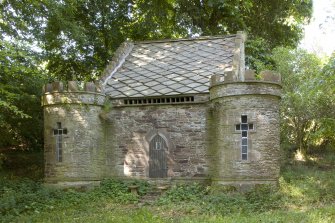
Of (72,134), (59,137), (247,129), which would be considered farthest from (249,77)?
(59,137)

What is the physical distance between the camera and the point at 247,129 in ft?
46.1

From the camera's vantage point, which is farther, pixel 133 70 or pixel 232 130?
pixel 133 70

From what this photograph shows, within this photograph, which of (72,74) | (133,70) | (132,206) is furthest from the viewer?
(72,74)

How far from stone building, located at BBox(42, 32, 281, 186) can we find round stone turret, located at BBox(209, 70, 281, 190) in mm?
33

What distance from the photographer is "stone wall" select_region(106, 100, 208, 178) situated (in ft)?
49.1

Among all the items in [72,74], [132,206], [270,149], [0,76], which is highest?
[72,74]

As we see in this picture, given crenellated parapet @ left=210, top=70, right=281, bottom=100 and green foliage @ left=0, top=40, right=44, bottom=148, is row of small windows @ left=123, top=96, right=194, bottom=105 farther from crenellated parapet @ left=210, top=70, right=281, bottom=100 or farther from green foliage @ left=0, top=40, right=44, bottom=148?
green foliage @ left=0, top=40, right=44, bottom=148

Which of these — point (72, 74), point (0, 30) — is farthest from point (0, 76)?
point (72, 74)

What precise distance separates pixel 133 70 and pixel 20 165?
7932 millimetres

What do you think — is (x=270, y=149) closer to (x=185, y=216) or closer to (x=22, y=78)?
(x=185, y=216)

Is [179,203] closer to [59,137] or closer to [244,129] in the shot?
[244,129]

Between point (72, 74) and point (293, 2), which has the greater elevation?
point (293, 2)

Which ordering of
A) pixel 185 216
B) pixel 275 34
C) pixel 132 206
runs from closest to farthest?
pixel 185 216, pixel 132 206, pixel 275 34

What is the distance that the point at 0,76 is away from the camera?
44.5 ft
